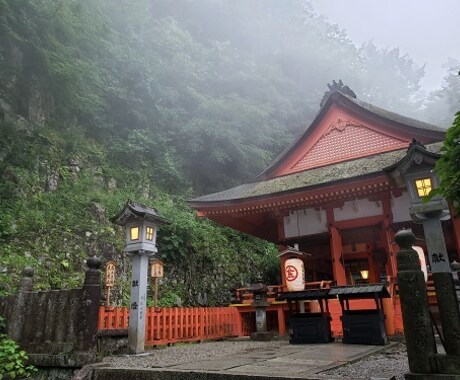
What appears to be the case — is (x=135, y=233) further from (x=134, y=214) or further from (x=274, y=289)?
(x=274, y=289)

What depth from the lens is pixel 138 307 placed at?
7.43 m

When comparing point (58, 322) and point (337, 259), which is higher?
point (337, 259)

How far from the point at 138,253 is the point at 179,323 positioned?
10.6ft

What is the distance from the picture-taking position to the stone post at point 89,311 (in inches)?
241

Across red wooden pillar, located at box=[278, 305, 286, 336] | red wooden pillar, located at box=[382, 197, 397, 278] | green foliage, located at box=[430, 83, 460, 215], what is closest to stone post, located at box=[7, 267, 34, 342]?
green foliage, located at box=[430, 83, 460, 215]

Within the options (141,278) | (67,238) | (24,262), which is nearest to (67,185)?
(67,238)

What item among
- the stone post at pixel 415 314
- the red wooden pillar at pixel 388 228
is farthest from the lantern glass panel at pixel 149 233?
the red wooden pillar at pixel 388 228

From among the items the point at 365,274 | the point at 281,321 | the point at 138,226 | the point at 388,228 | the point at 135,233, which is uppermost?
the point at 388,228

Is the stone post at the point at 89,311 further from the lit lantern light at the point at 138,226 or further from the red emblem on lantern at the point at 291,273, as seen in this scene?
the red emblem on lantern at the point at 291,273

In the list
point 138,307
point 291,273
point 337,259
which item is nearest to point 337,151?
point 337,259

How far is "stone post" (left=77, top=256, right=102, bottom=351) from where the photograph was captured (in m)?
6.11

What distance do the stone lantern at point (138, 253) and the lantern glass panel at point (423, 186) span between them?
206 inches

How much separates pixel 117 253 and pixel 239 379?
9.63m

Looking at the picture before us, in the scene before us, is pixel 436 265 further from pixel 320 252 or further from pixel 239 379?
pixel 320 252
